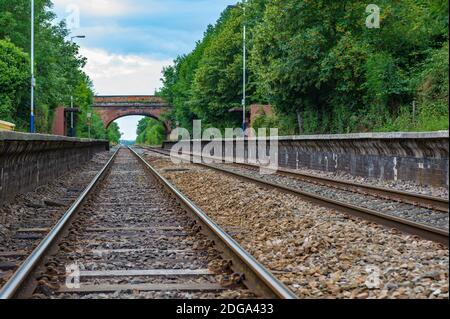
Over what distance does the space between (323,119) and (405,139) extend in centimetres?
1748

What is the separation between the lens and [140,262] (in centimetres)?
705

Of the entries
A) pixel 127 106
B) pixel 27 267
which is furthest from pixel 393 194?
pixel 127 106

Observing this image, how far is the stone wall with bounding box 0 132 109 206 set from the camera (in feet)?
37.0

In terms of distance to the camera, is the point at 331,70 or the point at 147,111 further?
the point at 147,111

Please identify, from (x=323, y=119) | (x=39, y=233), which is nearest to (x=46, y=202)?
(x=39, y=233)

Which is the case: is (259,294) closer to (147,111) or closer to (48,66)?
(48,66)

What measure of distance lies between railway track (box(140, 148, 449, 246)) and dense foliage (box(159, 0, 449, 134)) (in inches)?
214

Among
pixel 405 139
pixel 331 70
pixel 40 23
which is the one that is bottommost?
pixel 405 139

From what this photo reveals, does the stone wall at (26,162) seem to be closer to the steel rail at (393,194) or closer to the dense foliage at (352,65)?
the steel rail at (393,194)

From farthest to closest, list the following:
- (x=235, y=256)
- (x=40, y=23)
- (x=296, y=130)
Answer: (x=40, y=23)
(x=296, y=130)
(x=235, y=256)

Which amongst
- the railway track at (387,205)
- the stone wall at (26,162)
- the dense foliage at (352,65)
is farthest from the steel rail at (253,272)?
the dense foliage at (352,65)

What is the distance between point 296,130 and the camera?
38.0 metres

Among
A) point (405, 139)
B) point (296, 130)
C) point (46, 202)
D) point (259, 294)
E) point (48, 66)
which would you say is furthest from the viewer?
point (48, 66)

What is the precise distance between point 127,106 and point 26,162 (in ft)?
349
